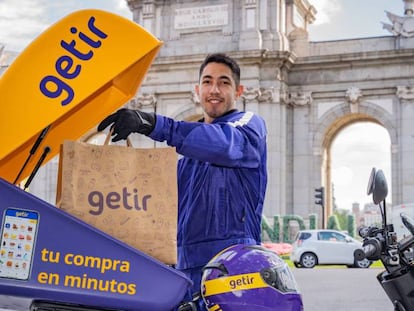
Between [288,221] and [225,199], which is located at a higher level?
[288,221]

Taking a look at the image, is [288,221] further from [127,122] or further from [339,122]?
[127,122]

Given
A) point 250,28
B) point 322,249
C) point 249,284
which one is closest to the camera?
point 249,284

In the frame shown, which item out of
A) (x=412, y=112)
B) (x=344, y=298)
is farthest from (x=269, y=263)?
(x=412, y=112)

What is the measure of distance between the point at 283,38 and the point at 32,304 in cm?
2933

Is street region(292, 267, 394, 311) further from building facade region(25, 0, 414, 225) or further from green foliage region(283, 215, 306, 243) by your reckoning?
building facade region(25, 0, 414, 225)

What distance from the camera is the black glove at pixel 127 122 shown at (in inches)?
101

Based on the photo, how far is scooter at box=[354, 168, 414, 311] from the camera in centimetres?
340

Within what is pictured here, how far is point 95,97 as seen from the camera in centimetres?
276

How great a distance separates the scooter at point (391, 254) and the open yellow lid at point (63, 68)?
1384mm

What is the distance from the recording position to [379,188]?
3422 millimetres

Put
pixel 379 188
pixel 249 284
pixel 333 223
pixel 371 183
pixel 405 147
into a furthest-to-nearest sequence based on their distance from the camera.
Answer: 1. pixel 333 223
2. pixel 405 147
3. pixel 371 183
4. pixel 379 188
5. pixel 249 284

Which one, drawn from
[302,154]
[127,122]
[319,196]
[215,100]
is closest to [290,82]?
[302,154]

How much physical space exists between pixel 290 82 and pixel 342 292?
20031 millimetres

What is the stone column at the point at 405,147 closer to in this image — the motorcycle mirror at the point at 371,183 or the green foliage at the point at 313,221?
the green foliage at the point at 313,221
